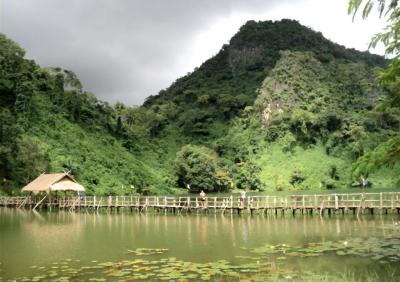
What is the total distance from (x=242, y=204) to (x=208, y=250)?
17569 mm

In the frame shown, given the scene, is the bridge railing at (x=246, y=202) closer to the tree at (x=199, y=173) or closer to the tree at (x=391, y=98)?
the tree at (x=391, y=98)

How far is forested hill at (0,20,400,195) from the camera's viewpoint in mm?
61688

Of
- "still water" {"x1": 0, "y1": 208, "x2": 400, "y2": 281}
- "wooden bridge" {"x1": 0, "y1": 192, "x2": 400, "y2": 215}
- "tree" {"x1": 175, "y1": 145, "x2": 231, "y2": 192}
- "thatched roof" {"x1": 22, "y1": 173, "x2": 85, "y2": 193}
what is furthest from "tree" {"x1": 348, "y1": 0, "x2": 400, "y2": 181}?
"tree" {"x1": 175, "y1": 145, "x2": 231, "y2": 192}

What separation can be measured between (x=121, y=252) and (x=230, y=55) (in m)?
116

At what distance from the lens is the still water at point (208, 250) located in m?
13.2

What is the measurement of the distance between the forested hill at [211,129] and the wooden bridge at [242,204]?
8.16 metres

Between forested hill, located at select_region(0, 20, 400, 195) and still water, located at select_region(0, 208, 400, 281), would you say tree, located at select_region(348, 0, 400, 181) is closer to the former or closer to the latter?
still water, located at select_region(0, 208, 400, 281)

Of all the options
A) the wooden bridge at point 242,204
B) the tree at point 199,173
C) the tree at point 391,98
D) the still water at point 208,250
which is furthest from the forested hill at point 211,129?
the tree at point 391,98

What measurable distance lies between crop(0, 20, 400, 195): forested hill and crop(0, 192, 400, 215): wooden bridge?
8164mm

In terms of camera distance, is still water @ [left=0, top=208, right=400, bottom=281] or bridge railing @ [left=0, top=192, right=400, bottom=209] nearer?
still water @ [left=0, top=208, right=400, bottom=281]

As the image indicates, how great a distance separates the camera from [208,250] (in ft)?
58.5

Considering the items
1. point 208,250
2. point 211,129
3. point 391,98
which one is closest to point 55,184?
point 208,250

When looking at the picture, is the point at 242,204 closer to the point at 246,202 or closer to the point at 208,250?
the point at 246,202

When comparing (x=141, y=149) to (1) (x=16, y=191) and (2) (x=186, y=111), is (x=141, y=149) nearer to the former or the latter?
(2) (x=186, y=111)
